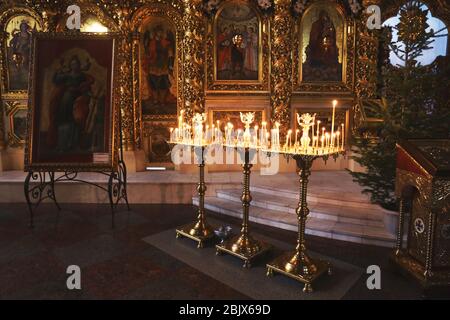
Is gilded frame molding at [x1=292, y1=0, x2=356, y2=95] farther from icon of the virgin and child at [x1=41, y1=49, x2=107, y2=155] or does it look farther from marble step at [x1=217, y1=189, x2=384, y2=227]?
icon of the virgin and child at [x1=41, y1=49, x2=107, y2=155]

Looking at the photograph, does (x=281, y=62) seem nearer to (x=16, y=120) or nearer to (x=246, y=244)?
(x=246, y=244)

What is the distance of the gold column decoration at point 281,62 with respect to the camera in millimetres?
6879

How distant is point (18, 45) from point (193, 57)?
375 cm

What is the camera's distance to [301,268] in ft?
11.2

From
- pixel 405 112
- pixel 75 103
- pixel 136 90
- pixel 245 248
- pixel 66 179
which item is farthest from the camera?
pixel 136 90

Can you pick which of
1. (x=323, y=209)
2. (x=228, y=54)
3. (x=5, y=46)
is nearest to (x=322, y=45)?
(x=228, y=54)

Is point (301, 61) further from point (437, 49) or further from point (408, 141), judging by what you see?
point (408, 141)

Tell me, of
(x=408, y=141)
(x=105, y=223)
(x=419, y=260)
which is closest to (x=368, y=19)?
(x=408, y=141)

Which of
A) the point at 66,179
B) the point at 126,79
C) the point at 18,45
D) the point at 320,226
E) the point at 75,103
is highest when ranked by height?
the point at 18,45

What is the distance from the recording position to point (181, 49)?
7.08m

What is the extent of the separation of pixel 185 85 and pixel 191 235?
3.51 metres

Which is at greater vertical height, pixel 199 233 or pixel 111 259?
pixel 199 233

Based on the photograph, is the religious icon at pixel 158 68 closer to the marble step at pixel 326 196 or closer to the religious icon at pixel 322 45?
the religious icon at pixel 322 45
